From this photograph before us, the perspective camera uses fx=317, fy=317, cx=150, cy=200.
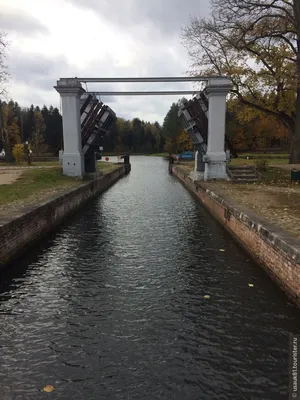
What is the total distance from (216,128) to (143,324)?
15.7 metres

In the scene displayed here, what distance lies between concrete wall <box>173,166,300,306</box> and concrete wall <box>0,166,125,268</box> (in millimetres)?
6586

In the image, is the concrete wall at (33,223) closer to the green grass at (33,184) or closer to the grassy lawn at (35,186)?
the grassy lawn at (35,186)

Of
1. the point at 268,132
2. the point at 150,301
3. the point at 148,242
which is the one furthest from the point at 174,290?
the point at 268,132

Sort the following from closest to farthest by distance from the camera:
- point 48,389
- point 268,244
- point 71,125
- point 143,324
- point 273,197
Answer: point 48,389 → point 143,324 → point 268,244 → point 273,197 → point 71,125

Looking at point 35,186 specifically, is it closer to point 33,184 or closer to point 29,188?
point 33,184

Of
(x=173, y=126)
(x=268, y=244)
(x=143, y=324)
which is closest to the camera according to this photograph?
(x=143, y=324)

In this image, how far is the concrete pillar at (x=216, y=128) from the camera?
18.7 metres

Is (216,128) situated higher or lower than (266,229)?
higher

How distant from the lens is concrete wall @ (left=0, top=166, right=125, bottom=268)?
8284 mm

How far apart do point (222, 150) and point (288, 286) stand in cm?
1388

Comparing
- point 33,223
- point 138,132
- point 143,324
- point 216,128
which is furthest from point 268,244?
point 138,132

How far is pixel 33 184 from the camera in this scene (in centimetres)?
1688

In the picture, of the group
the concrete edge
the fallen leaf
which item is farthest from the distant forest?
the fallen leaf

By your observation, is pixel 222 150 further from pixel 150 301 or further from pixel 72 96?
pixel 150 301
